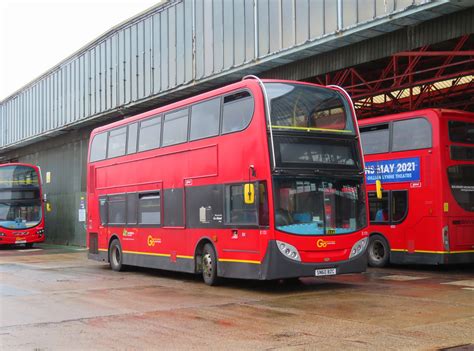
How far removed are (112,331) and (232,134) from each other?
533 cm

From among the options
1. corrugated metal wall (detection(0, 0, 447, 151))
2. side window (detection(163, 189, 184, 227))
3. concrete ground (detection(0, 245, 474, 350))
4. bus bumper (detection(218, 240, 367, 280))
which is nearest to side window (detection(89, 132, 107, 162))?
side window (detection(163, 189, 184, 227))

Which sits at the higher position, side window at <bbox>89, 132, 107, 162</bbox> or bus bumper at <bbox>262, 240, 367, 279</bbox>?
side window at <bbox>89, 132, 107, 162</bbox>

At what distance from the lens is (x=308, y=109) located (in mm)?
11703

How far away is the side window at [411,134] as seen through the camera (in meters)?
15.0

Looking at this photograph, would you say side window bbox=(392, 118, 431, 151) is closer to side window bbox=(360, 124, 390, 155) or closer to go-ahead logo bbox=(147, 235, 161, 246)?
side window bbox=(360, 124, 390, 155)

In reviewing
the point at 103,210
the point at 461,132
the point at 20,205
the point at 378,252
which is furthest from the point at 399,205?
the point at 20,205

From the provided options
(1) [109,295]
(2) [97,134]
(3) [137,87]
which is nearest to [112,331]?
(1) [109,295]

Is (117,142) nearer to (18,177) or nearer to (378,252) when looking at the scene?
(378,252)

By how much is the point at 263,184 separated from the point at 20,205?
73.7ft

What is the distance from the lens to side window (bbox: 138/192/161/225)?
14.8 m

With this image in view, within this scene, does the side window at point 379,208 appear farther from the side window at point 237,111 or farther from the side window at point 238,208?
the side window at point 237,111

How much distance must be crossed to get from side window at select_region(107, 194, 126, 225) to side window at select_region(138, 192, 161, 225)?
38.5 inches

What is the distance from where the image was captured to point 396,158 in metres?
15.9

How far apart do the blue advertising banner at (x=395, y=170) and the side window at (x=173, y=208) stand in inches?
238
